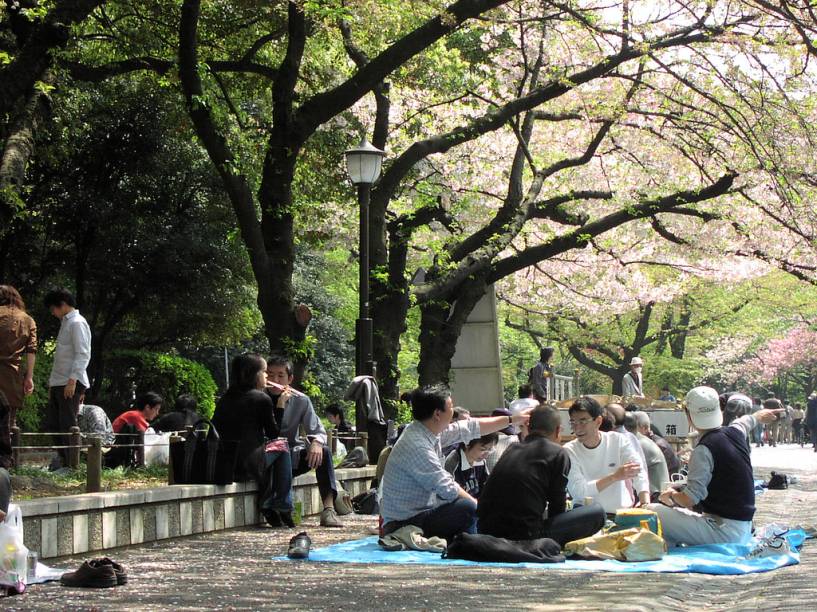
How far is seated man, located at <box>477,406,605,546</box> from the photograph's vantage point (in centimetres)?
972

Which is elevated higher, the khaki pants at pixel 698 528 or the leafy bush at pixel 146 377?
the leafy bush at pixel 146 377

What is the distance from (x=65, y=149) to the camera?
18781 millimetres

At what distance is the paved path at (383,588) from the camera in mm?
7410

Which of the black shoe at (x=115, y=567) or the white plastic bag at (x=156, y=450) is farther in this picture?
the white plastic bag at (x=156, y=450)

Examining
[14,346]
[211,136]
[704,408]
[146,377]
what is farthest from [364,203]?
[146,377]

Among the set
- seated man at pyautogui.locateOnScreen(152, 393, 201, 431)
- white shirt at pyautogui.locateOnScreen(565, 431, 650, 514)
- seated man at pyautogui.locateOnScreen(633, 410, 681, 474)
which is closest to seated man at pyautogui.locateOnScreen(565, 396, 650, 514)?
white shirt at pyautogui.locateOnScreen(565, 431, 650, 514)

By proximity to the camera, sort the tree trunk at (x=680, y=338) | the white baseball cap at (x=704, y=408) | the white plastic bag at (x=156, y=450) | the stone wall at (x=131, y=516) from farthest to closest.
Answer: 1. the tree trunk at (x=680, y=338)
2. the white plastic bag at (x=156, y=450)
3. the white baseball cap at (x=704, y=408)
4. the stone wall at (x=131, y=516)

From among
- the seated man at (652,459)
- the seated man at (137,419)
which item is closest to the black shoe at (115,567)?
the seated man at (652,459)

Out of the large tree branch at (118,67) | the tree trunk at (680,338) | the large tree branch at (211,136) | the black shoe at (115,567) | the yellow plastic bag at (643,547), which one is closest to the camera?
the black shoe at (115,567)

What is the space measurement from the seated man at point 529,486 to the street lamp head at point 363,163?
7264mm

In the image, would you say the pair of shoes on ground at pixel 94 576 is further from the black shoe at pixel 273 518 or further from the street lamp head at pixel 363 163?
the street lamp head at pixel 363 163

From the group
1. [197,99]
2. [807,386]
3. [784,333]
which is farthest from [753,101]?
[807,386]

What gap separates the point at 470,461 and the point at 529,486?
10.5ft

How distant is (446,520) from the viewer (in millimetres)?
10734
